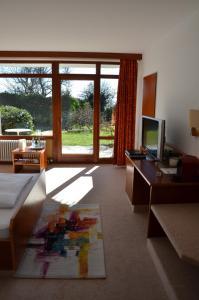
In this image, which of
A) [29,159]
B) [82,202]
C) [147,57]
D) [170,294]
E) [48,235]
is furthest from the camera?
[29,159]

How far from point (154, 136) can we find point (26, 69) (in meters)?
3.42

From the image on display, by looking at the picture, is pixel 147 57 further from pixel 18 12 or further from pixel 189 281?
pixel 189 281

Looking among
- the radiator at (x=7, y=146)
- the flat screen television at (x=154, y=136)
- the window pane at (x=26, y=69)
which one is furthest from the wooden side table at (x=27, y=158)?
the flat screen television at (x=154, y=136)

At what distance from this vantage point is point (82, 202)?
10.9 ft

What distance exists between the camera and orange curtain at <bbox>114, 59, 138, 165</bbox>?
4.78 meters

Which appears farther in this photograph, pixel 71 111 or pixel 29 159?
pixel 71 111

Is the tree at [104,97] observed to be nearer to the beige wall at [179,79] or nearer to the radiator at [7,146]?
the beige wall at [179,79]

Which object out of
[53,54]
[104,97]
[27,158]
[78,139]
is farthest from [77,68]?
[27,158]

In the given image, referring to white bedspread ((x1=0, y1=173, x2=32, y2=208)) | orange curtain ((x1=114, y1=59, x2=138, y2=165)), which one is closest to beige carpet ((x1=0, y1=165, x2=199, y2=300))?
white bedspread ((x1=0, y1=173, x2=32, y2=208))

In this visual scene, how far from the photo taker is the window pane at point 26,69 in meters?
5.00

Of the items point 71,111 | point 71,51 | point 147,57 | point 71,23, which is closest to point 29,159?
point 71,111

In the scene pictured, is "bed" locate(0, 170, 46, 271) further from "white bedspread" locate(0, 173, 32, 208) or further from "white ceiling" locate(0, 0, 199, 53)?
"white ceiling" locate(0, 0, 199, 53)

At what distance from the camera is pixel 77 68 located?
502cm

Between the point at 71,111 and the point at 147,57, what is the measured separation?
78.4 inches
